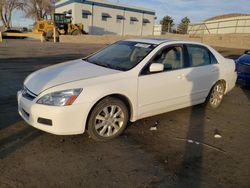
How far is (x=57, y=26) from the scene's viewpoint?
31938 mm

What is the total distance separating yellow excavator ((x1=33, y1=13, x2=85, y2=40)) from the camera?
30.7 meters

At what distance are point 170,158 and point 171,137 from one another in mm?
701

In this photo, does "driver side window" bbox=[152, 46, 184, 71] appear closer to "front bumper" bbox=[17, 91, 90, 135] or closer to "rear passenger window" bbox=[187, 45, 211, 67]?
"rear passenger window" bbox=[187, 45, 211, 67]

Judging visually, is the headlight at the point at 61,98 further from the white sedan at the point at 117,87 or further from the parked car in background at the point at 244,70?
the parked car in background at the point at 244,70

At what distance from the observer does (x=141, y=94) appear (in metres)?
3.88

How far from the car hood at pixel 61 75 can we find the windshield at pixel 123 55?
0.80 ft

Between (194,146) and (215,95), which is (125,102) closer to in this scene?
(194,146)

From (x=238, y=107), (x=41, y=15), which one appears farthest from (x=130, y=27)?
(x=238, y=107)

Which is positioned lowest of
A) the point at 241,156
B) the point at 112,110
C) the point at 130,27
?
the point at 241,156

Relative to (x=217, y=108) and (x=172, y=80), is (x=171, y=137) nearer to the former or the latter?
(x=172, y=80)

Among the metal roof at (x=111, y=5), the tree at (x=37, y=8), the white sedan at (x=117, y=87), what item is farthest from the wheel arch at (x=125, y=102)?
the tree at (x=37, y=8)

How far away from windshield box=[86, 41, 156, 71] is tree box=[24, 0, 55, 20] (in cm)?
5671

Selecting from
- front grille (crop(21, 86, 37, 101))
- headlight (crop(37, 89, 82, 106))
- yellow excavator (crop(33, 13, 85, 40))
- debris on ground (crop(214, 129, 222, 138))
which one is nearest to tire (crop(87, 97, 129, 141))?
headlight (crop(37, 89, 82, 106))

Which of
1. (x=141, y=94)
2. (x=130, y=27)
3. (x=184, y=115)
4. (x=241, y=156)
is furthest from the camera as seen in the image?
(x=130, y=27)
